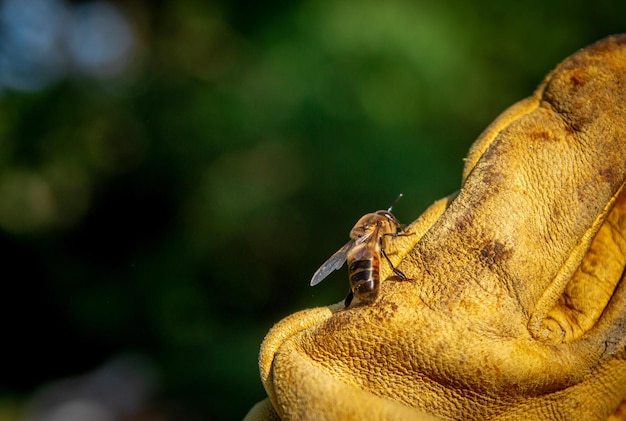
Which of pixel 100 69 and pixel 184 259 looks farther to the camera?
pixel 100 69

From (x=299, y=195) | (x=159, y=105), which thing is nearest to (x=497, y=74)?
Answer: (x=299, y=195)

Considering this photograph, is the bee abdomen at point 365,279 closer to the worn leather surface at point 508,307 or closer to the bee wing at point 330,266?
the worn leather surface at point 508,307

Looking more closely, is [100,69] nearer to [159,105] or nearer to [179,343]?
[159,105]

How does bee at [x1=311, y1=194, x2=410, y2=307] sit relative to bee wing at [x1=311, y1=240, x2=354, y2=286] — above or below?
above

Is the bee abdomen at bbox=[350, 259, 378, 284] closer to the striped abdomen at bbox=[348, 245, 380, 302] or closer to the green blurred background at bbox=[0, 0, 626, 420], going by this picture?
the striped abdomen at bbox=[348, 245, 380, 302]

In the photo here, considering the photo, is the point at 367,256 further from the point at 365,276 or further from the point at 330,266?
the point at 330,266

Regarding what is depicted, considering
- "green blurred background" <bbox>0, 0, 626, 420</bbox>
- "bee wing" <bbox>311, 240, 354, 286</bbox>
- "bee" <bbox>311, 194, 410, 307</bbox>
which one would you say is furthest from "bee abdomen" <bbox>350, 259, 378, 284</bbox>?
"green blurred background" <bbox>0, 0, 626, 420</bbox>

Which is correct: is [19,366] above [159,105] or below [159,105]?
below
